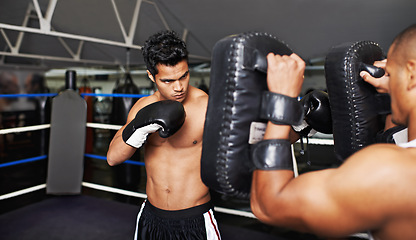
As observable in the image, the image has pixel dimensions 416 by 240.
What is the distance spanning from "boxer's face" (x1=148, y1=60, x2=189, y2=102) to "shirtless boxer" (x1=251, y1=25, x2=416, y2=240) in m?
0.72

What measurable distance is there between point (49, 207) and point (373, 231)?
273 cm

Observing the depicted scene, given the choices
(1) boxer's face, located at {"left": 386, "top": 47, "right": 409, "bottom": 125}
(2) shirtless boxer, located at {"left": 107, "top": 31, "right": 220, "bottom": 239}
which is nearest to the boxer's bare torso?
(2) shirtless boxer, located at {"left": 107, "top": 31, "right": 220, "bottom": 239}

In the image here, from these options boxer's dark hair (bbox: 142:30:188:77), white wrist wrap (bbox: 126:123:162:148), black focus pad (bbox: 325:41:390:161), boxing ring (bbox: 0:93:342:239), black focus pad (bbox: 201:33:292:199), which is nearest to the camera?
black focus pad (bbox: 201:33:292:199)

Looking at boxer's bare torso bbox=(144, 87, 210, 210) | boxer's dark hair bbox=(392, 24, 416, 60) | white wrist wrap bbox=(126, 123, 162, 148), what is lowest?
boxer's bare torso bbox=(144, 87, 210, 210)

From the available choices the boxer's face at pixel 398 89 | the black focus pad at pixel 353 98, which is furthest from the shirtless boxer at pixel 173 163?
the boxer's face at pixel 398 89

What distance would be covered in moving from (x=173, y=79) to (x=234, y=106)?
72 centimetres

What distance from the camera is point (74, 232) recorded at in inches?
88.6

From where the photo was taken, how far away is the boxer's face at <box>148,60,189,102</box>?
4.45 feet

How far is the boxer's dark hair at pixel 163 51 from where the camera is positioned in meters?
1.35

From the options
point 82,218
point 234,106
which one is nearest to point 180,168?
point 234,106

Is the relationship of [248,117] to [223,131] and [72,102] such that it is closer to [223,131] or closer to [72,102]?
[223,131]

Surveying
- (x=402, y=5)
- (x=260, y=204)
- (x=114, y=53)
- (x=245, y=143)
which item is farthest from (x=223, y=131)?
(x=114, y=53)

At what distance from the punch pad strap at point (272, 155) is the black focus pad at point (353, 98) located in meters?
0.37

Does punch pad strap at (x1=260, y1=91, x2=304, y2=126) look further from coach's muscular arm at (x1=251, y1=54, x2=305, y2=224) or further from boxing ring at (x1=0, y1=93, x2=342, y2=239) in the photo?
boxing ring at (x1=0, y1=93, x2=342, y2=239)
